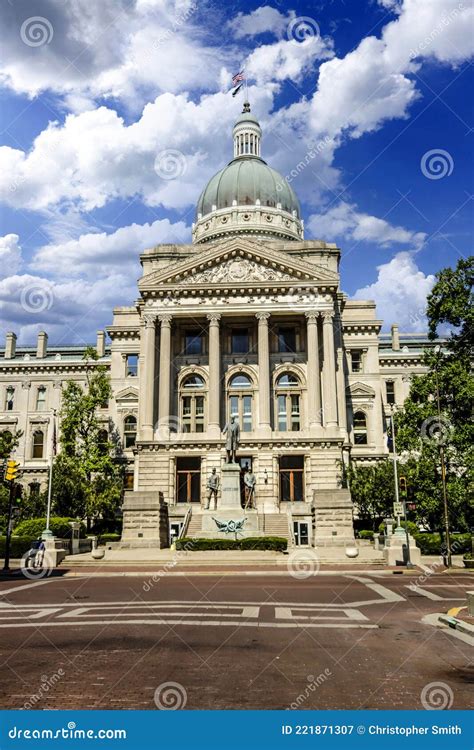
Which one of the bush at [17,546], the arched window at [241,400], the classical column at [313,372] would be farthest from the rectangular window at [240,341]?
the bush at [17,546]

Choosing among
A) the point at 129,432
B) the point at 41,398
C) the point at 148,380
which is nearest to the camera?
the point at 148,380

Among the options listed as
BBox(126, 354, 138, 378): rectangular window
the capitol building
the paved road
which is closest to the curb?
the paved road

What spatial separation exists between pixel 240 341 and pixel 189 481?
1411cm

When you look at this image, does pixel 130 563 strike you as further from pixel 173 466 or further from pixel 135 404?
pixel 135 404

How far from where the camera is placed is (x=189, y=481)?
2173 inches

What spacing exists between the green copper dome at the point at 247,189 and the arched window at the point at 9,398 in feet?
113

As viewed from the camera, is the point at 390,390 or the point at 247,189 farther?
the point at 247,189

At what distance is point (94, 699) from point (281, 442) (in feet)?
153

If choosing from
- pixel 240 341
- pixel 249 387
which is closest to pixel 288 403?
pixel 249 387

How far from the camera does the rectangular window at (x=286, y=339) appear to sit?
2371 inches

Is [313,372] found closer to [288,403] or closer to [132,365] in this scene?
[288,403]

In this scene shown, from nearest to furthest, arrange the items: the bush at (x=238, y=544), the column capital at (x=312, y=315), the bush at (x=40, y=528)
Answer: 1. the bush at (x=238, y=544)
2. the bush at (x=40, y=528)
3. the column capital at (x=312, y=315)

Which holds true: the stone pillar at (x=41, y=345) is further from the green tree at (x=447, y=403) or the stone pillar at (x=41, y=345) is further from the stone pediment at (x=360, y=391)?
the green tree at (x=447, y=403)

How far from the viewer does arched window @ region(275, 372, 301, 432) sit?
5801 cm
